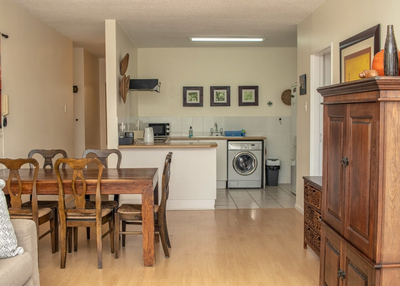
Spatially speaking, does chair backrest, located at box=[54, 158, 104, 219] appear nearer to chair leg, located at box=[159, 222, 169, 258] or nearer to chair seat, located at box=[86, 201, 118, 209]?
chair seat, located at box=[86, 201, 118, 209]

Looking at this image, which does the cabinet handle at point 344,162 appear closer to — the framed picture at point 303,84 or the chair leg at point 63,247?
the chair leg at point 63,247

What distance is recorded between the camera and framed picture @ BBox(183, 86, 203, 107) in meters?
7.87

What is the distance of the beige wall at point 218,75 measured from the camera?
7.85m

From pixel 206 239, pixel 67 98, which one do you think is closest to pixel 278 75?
pixel 67 98

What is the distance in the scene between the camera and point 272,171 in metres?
7.63

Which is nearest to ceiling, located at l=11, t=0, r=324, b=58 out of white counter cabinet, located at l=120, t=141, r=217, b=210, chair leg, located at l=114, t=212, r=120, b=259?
white counter cabinet, located at l=120, t=141, r=217, b=210

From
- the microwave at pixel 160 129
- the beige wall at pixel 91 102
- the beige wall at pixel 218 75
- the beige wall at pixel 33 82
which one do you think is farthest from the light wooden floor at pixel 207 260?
the beige wall at pixel 91 102

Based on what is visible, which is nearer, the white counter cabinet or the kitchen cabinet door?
the kitchen cabinet door

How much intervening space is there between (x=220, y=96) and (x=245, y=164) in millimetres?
1433

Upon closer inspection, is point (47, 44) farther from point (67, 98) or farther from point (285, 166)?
point (285, 166)

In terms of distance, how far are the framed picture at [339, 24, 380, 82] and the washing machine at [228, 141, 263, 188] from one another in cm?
331

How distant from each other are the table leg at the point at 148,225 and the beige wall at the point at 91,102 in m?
4.86

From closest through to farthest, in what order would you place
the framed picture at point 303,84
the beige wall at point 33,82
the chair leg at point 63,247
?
the chair leg at point 63,247 < the beige wall at point 33,82 < the framed picture at point 303,84

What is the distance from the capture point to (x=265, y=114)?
7.93 metres
